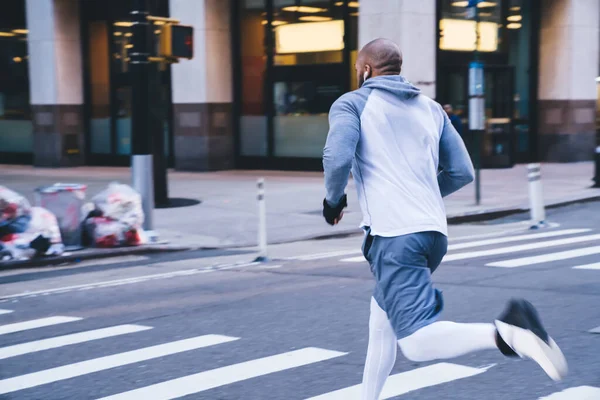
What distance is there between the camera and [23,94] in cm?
3044

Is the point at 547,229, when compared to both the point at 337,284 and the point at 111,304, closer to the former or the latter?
the point at 337,284

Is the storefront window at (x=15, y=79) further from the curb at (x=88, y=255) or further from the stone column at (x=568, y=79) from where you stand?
the curb at (x=88, y=255)

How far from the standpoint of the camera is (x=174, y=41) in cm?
1329

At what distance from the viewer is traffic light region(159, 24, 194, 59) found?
13.2m

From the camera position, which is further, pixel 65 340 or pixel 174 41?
pixel 174 41

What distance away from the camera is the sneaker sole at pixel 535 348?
152 inches

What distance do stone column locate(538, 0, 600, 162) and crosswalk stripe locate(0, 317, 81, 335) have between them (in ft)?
70.4

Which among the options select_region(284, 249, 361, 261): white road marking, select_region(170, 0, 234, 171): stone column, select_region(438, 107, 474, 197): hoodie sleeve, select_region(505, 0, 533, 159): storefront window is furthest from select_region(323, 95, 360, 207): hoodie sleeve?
select_region(505, 0, 533, 159): storefront window

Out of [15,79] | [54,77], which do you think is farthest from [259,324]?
[15,79]

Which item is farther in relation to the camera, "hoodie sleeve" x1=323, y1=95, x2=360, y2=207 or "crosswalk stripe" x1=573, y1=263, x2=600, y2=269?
"crosswalk stripe" x1=573, y1=263, x2=600, y2=269

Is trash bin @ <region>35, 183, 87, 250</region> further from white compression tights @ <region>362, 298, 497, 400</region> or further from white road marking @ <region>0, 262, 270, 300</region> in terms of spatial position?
white compression tights @ <region>362, 298, 497, 400</region>

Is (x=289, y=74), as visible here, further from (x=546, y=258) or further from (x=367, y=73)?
(x=367, y=73)

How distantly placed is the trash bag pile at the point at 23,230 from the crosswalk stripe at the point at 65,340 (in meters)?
4.40

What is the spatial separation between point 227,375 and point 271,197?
42.2 feet
